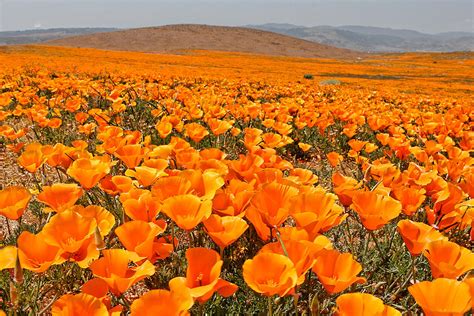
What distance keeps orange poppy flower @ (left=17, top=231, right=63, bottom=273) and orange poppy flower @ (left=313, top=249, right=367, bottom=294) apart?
0.76 m

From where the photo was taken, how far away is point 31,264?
1244mm

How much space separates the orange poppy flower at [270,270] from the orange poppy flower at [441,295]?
0.29 meters

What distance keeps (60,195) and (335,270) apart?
106 cm

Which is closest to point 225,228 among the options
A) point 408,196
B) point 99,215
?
point 99,215

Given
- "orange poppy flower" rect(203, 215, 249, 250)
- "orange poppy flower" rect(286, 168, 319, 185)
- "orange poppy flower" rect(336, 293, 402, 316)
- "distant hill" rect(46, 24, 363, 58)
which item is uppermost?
"distant hill" rect(46, 24, 363, 58)

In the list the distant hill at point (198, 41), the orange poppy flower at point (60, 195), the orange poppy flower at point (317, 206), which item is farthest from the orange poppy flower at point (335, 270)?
the distant hill at point (198, 41)

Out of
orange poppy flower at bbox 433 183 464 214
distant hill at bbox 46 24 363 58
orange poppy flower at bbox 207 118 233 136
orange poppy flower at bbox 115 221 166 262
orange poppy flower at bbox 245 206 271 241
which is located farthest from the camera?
distant hill at bbox 46 24 363 58

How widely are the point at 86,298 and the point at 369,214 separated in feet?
3.34

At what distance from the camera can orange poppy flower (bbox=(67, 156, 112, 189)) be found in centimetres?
167

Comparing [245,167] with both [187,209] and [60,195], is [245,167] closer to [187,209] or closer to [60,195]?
[187,209]

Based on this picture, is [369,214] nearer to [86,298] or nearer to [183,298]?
[183,298]

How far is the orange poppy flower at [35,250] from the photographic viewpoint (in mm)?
1236

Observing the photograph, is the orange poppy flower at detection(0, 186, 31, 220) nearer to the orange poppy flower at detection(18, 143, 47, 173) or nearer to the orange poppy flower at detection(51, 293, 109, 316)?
the orange poppy flower at detection(18, 143, 47, 173)

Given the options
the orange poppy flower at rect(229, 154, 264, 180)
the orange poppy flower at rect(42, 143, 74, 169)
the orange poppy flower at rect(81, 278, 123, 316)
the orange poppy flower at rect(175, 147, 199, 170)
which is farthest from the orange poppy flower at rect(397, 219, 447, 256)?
the orange poppy flower at rect(42, 143, 74, 169)
